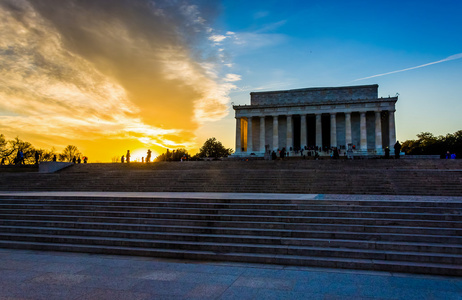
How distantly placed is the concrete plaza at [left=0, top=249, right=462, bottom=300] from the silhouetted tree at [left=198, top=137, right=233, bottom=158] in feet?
253

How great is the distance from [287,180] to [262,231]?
38.1ft

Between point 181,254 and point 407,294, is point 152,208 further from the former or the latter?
point 407,294

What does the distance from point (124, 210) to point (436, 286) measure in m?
10.1

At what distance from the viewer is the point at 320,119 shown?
5259cm

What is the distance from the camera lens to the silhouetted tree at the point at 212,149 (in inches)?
3391

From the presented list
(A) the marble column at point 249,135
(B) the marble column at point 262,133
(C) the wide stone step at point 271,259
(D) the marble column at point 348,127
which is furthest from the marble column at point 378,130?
(C) the wide stone step at point 271,259

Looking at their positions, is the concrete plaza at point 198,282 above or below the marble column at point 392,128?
below

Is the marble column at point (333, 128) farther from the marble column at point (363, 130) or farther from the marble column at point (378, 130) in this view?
the marble column at point (378, 130)

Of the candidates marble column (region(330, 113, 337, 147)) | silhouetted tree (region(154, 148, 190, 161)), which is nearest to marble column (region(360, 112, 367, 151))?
marble column (region(330, 113, 337, 147))

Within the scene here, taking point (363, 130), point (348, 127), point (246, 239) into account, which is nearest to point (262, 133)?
point (348, 127)

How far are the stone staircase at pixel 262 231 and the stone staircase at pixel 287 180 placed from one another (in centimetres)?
803

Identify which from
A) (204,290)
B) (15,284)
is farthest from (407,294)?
(15,284)

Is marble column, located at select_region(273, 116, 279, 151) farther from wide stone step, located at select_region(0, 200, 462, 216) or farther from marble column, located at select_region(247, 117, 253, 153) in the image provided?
wide stone step, located at select_region(0, 200, 462, 216)

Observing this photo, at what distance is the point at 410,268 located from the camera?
767 cm
